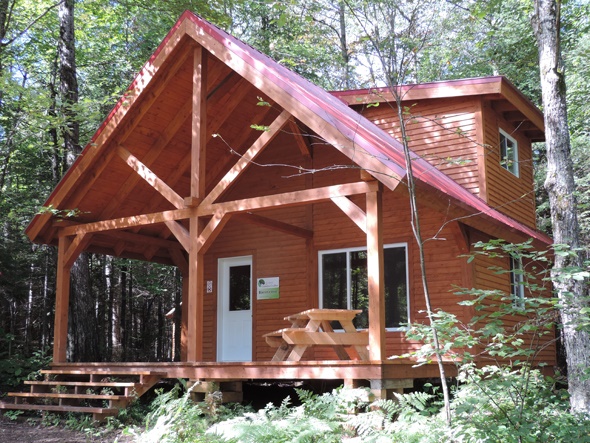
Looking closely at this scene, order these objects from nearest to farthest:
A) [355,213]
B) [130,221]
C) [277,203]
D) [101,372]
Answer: [355,213] → [277,203] → [101,372] → [130,221]

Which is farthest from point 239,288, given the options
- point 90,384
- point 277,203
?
point 277,203

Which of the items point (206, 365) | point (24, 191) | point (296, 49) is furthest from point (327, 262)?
point (296, 49)

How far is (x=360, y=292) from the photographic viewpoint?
11.3m

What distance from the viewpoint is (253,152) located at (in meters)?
9.04

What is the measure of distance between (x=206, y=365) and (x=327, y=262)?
3.75 m

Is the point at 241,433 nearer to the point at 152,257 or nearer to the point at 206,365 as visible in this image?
the point at 206,365

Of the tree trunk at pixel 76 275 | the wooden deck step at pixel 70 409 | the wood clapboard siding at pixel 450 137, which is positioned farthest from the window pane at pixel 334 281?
the tree trunk at pixel 76 275

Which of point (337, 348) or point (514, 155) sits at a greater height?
point (514, 155)

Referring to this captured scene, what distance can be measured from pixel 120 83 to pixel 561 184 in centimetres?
1467

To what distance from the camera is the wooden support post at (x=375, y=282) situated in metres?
7.52

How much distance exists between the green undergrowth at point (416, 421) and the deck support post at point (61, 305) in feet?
13.0

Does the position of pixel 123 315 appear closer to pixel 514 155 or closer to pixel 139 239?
pixel 139 239

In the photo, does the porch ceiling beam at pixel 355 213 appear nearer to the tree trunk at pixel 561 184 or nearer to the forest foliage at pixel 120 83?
the tree trunk at pixel 561 184

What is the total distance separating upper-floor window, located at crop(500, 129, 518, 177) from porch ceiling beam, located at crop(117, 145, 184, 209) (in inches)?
266
